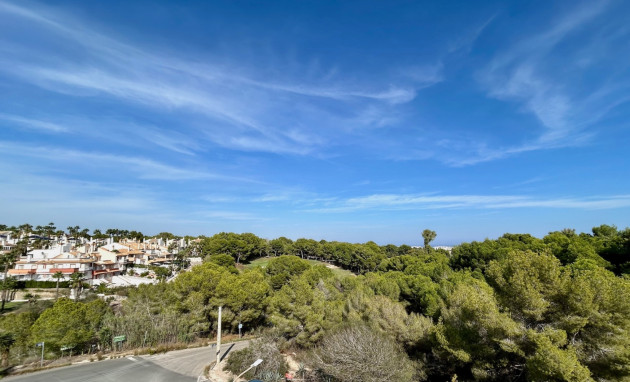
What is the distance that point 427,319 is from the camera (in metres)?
20.9

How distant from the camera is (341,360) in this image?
14.7 meters

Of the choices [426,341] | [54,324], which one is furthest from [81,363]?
[426,341]

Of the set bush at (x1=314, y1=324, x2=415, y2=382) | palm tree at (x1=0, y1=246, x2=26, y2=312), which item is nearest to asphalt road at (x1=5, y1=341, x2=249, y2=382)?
bush at (x1=314, y1=324, x2=415, y2=382)

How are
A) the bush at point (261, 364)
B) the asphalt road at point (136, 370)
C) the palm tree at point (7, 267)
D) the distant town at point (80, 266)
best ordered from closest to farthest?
the asphalt road at point (136, 370) < the bush at point (261, 364) < the palm tree at point (7, 267) < the distant town at point (80, 266)

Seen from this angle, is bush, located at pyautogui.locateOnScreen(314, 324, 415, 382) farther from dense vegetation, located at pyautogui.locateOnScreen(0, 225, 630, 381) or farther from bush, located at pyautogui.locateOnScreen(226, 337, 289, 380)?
bush, located at pyautogui.locateOnScreen(226, 337, 289, 380)

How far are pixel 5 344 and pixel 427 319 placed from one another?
103 feet

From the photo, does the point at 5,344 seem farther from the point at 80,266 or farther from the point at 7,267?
the point at 80,266

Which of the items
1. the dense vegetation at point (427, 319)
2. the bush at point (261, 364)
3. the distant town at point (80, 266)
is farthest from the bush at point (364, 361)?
the distant town at point (80, 266)

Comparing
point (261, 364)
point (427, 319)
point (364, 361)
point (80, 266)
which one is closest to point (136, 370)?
point (261, 364)

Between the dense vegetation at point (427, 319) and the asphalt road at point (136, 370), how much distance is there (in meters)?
3.51

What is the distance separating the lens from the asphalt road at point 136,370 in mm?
17922

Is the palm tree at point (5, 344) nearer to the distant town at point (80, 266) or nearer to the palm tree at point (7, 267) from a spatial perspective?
the palm tree at point (7, 267)

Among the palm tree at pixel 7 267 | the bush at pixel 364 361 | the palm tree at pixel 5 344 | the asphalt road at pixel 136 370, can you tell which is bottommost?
the asphalt road at pixel 136 370

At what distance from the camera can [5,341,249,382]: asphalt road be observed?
58.8ft
